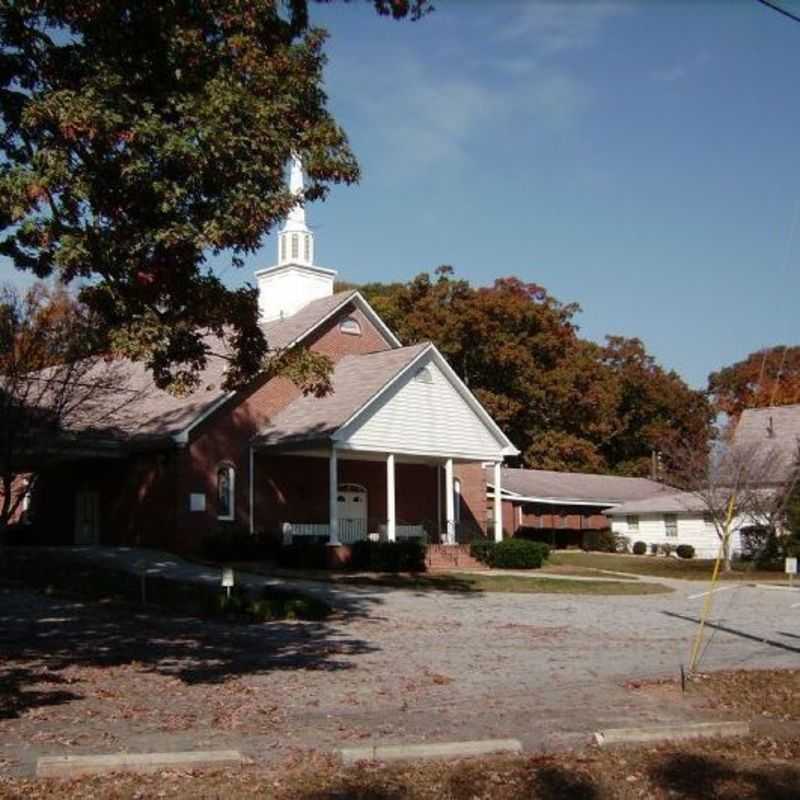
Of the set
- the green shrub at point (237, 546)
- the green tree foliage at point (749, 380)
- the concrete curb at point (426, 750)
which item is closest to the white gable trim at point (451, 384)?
the green shrub at point (237, 546)

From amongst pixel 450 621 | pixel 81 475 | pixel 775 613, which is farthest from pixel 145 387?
pixel 775 613

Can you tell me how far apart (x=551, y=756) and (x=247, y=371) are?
600cm

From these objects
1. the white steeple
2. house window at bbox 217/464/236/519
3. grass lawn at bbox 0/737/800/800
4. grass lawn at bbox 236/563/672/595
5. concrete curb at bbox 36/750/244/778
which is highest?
the white steeple

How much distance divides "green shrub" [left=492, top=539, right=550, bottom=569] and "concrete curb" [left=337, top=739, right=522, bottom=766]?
23591 mm

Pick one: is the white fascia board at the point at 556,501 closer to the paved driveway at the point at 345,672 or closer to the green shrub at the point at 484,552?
the green shrub at the point at 484,552

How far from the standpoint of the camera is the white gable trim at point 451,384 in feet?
98.9

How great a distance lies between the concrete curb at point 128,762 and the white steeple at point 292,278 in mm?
32685

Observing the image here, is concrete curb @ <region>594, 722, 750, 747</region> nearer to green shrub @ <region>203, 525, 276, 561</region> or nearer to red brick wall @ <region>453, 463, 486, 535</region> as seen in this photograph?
green shrub @ <region>203, 525, 276, 561</region>

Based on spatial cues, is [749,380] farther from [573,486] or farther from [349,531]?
[349,531]

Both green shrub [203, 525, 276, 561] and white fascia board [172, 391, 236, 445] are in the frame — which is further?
white fascia board [172, 391, 236, 445]

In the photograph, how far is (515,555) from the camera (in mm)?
31922

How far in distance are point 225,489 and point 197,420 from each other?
7.75 feet

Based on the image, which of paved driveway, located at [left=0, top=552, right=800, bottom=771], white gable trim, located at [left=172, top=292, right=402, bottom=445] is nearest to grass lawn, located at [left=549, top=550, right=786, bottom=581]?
white gable trim, located at [left=172, top=292, right=402, bottom=445]

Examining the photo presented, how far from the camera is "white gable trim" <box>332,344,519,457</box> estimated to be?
30141 millimetres
